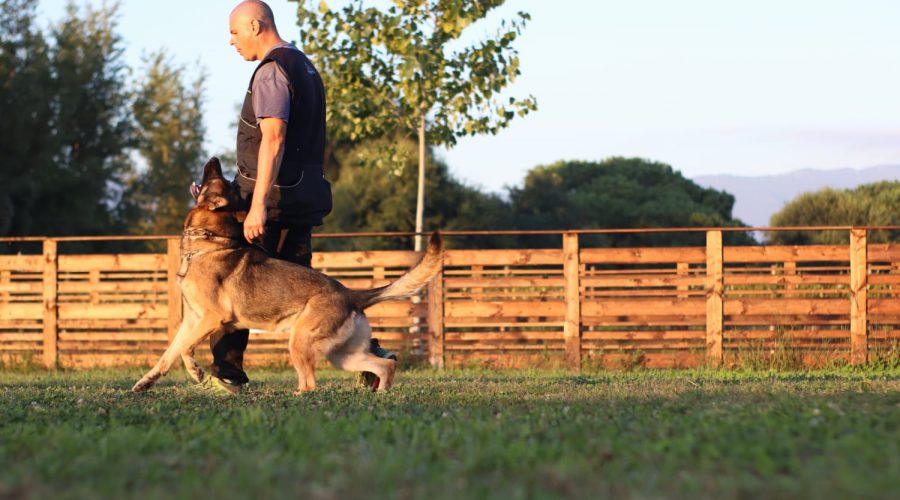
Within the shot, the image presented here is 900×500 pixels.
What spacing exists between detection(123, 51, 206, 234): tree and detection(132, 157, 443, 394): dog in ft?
103

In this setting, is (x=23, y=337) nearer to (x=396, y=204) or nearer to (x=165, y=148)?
(x=396, y=204)

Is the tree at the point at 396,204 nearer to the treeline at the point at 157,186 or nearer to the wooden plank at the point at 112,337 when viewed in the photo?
the treeline at the point at 157,186

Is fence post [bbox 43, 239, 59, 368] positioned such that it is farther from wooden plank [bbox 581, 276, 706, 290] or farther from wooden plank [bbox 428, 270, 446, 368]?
wooden plank [bbox 581, 276, 706, 290]

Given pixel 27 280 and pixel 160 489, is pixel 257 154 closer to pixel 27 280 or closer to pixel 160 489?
pixel 160 489

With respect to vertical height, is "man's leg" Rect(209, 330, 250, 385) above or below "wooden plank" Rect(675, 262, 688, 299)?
below

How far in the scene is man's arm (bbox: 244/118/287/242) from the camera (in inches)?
266

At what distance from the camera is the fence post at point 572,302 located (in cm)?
1265

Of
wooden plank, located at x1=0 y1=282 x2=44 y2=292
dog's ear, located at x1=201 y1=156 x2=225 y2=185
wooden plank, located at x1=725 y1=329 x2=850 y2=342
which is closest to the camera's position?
dog's ear, located at x1=201 y1=156 x2=225 y2=185

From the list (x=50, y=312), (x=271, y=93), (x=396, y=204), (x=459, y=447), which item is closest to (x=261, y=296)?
(x=271, y=93)

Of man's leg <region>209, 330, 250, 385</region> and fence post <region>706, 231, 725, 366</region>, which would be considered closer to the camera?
man's leg <region>209, 330, 250, 385</region>

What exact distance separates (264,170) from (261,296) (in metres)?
0.81

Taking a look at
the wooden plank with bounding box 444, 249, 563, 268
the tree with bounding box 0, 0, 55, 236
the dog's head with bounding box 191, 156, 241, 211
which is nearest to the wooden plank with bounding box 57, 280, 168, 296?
the wooden plank with bounding box 444, 249, 563, 268

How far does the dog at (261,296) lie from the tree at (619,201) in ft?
82.8

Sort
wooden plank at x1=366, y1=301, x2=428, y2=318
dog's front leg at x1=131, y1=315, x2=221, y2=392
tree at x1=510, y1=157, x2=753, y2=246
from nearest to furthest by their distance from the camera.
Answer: dog's front leg at x1=131, y1=315, x2=221, y2=392
wooden plank at x1=366, y1=301, x2=428, y2=318
tree at x1=510, y1=157, x2=753, y2=246
